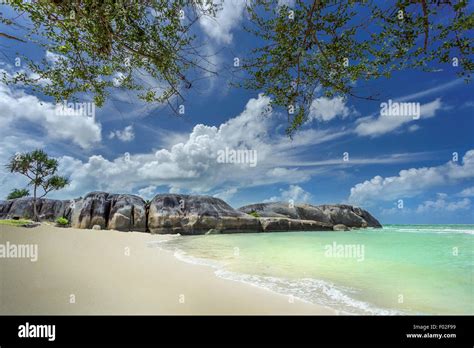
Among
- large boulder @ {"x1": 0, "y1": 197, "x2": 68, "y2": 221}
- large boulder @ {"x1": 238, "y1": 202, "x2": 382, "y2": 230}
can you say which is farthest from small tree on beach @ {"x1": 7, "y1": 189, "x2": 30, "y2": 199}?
large boulder @ {"x1": 238, "y1": 202, "x2": 382, "y2": 230}

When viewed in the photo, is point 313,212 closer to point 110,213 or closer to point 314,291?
point 110,213

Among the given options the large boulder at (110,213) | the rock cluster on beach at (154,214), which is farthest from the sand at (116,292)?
the rock cluster on beach at (154,214)

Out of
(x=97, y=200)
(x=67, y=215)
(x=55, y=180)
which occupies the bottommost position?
(x=67, y=215)

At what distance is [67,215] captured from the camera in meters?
42.0

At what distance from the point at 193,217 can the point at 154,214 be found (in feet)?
17.6

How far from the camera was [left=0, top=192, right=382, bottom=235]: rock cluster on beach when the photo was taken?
110 ft

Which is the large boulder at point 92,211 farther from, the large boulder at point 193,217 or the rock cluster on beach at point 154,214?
the large boulder at point 193,217

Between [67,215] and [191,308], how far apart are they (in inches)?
1827

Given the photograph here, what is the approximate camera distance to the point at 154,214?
34.9 m

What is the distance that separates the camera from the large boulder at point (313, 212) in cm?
4888

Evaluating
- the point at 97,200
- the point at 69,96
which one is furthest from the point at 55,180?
the point at 69,96

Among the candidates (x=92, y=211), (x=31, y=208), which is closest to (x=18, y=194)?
(x=31, y=208)

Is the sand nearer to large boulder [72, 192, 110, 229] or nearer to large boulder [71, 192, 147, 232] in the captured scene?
large boulder [71, 192, 147, 232]
